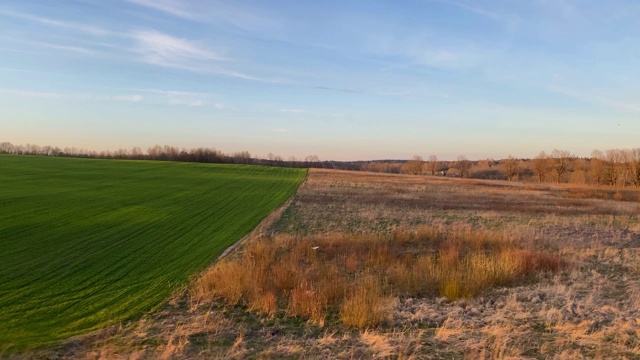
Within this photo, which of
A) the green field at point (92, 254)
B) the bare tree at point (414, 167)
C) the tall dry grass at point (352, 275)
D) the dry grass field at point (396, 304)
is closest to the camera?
the dry grass field at point (396, 304)

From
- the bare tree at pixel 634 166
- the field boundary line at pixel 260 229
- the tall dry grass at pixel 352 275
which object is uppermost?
the bare tree at pixel 634 166

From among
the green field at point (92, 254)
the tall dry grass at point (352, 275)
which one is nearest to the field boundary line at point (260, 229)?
the green field at point (92, 254)

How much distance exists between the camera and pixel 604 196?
5550 centimetres

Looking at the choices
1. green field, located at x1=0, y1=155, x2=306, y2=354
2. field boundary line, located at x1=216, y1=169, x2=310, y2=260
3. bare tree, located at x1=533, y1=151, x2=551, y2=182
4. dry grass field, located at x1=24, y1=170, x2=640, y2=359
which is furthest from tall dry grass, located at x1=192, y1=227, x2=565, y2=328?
bare tree, located at x1=533, y1=151, x2=551, y2=182

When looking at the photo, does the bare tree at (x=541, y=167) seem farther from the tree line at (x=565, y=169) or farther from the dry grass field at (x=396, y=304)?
the dry grass field at (x=396, y=304)

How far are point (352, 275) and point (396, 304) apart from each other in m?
3.21

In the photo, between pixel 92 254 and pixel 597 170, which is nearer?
pixel 92 254

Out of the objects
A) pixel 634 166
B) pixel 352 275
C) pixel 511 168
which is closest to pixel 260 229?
pixel 352 275

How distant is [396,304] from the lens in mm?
10273

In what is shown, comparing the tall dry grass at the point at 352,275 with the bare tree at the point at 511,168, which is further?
the bare tree at the point at 511,168

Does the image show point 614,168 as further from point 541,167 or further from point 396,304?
point 396,304

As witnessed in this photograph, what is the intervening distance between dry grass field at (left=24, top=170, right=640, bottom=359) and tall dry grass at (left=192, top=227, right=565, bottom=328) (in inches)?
1.8

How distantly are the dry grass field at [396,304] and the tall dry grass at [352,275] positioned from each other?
45 millimetres

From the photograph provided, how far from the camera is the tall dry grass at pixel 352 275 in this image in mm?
10242
